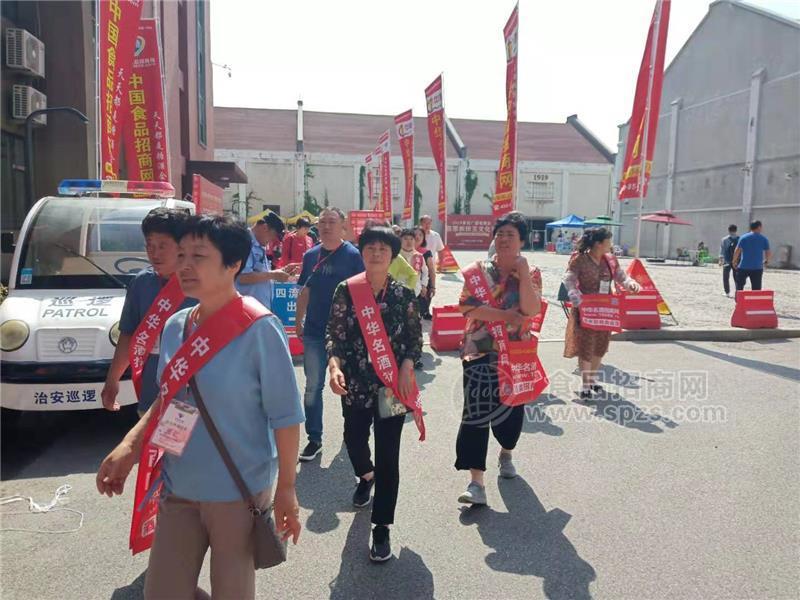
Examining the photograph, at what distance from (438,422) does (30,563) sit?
3.33m

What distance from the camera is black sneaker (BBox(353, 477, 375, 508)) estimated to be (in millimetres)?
3771

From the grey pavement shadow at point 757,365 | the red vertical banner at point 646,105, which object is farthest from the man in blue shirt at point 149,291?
the red vertical banner at point 646,105

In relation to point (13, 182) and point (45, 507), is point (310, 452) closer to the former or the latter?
point (45, 507)

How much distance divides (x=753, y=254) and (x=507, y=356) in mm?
11282

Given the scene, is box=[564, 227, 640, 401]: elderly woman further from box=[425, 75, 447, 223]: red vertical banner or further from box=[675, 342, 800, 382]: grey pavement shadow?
box=[425, 75, 447, 223]: red vertical banner

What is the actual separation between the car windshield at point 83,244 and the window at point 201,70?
1747 cm

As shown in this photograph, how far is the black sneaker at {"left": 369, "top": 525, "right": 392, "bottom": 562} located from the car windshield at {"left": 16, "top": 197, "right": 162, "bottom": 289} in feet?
11.3

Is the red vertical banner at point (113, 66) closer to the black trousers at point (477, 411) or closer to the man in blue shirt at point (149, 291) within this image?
the man in blue shirt at point (149, 291)

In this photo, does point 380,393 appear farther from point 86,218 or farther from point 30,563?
point 86,218

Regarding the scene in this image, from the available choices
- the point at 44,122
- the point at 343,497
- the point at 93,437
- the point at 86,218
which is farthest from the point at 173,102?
the point at 343,497

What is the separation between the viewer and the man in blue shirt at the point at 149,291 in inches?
117

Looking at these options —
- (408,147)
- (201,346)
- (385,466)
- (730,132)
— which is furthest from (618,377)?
(730,132)

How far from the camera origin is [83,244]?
18.0 ft

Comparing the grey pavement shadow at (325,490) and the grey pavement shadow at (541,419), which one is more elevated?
the grey pavement shadow at (541,419)
